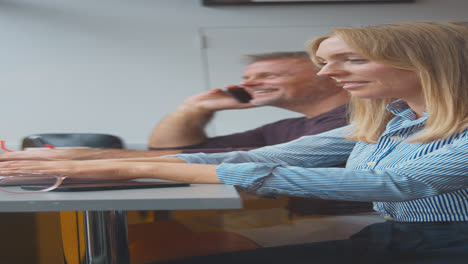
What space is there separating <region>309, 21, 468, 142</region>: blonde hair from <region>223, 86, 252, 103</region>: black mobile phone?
0.53 metres

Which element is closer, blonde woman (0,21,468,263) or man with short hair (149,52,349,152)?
blonde woman (0,21,468,263)

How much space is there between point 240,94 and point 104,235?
2.96 ft

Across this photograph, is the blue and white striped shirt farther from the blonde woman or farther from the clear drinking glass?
the clear drinking glass

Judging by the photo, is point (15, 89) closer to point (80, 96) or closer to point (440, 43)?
point (80, 96)

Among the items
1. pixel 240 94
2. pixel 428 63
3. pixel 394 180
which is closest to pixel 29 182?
pixel 394 180

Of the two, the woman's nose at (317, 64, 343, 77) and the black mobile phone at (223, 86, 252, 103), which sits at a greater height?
the woman's nose at (317, 64, 343, 77)

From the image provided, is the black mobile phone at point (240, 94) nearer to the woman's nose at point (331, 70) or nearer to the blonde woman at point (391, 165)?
the woman's nose at point (331, 70)

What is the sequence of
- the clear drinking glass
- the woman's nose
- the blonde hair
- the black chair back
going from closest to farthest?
the clear drinking glass → the blonde hair → the woman's nose → the black chair back

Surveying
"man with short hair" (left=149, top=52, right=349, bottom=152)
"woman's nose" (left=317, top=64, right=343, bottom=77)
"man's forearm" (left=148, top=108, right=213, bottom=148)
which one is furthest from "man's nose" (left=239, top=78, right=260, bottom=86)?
"woman's nose" (left=317, top=64, right=343, bottom=77)

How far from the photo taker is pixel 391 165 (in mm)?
942

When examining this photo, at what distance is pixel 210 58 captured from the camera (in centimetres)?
165

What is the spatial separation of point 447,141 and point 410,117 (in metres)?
0.17

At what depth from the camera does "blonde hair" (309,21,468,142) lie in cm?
88

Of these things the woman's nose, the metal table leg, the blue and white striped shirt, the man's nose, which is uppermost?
the woman's nose
